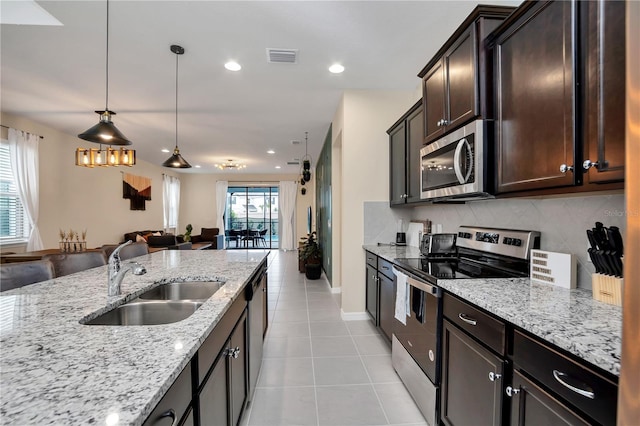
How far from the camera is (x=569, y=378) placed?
90 centimetres

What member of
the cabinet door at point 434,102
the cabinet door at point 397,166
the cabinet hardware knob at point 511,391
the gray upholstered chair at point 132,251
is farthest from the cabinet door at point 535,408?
the gray upholstered chair at point 132,251

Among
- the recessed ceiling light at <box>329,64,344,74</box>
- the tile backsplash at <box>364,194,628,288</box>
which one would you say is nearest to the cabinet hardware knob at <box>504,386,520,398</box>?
the tile backsplash at <box>364,194,628,288</box>

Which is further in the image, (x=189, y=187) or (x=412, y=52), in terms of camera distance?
(x=189, y=187)

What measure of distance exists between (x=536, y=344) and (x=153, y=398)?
119cm

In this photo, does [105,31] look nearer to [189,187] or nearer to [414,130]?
[414,130]

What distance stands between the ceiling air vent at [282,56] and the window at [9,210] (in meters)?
4.45

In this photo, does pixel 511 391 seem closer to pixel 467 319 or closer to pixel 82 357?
pixel 467 319

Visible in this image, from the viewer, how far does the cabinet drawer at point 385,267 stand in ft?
8.55

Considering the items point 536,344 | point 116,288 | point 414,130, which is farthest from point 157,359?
point 414,130

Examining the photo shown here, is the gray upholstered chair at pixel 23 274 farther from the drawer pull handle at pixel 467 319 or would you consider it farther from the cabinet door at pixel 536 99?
the cabinet door at pixel 536 99

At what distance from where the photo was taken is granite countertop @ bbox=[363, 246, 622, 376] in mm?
850

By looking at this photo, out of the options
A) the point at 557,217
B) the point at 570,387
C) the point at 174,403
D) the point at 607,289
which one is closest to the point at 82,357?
the point at 174,403

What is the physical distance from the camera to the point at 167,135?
5609 mm

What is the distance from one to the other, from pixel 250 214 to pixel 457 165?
32.4 feet
